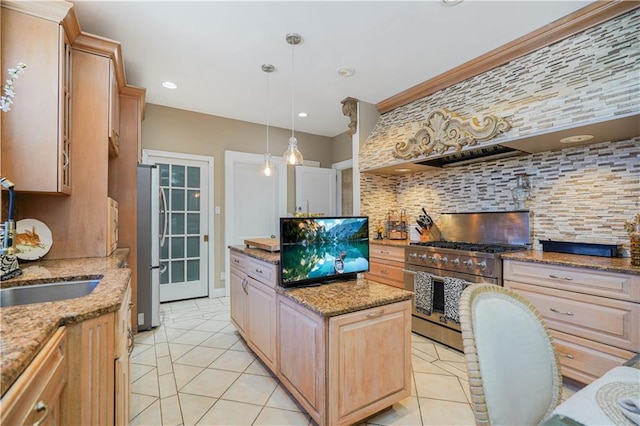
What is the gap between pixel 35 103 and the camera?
5.93 ft

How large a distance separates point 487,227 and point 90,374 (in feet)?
10.8

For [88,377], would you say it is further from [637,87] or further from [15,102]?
[637,87]

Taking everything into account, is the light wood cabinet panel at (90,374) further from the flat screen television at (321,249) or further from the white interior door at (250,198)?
the white interior door at (250,198)

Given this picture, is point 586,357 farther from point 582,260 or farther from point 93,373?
point 93,373

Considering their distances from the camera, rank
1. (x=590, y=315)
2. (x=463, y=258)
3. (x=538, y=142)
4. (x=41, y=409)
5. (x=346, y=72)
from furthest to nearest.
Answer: (x=346, y=72) < (x=463, y=258) < (x=538, y=142) < (x=590, y=315) < (x=41, y=409)

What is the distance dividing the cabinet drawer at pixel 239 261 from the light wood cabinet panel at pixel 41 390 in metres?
1.58

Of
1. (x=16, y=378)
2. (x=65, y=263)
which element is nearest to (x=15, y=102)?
(x=65, y=263)

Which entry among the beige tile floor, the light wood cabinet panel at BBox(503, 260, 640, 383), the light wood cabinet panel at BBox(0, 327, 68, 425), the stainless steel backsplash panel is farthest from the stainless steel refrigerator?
the light wood cabinet panel at BBox(503, 260, 640, 383)

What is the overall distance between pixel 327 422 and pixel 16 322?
53.0 inches

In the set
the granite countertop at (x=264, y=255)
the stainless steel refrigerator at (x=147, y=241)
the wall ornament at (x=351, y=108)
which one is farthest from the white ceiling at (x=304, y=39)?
the granite countertop at (x=264, y=255)

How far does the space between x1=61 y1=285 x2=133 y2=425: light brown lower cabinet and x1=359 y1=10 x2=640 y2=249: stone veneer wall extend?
9.44 ft

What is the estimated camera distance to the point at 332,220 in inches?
75.7

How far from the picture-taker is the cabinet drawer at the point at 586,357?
1.84 m

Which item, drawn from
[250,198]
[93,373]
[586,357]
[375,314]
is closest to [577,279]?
[586,357]
